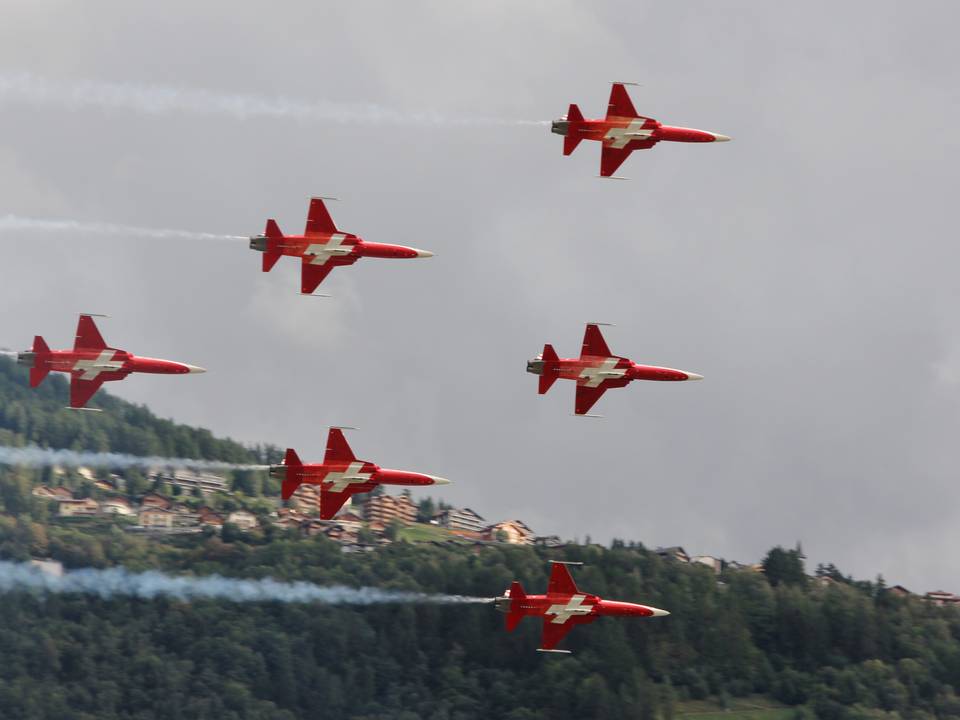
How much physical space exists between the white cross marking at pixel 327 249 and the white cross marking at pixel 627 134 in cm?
1464

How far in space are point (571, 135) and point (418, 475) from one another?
1898cm

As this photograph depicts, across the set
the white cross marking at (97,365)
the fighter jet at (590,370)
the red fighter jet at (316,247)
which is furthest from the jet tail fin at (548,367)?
the white cross marking at (97,365)

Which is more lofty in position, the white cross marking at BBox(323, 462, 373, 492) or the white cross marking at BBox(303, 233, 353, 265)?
the white cross marking at BBox(303, 233, 353, 265)

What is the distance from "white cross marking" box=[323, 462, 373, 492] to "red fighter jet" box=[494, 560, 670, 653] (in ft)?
31.4

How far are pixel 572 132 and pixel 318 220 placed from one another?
13.9 m

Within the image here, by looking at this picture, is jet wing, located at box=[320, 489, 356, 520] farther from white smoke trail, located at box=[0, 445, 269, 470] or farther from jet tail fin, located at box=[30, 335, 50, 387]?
jet tail fin, located at box=[30, 335, 50, 387]

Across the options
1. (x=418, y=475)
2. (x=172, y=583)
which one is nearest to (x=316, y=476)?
(x=418, y=475)

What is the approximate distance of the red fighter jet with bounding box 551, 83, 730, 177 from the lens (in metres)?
95.6

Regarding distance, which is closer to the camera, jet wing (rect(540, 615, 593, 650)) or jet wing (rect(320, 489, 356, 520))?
jet wing (rect(320, 489, 356, 520))

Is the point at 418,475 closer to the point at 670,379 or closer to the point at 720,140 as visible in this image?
the point at 670,379

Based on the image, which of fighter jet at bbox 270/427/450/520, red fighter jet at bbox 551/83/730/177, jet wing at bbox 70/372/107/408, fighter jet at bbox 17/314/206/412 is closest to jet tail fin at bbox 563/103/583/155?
red fighter jet at bbox 551/83/730/177

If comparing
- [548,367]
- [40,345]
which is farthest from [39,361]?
[548,367]

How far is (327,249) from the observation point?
97.9m

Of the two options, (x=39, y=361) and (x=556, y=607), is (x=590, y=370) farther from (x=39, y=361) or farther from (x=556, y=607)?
(x=39, y=361)
